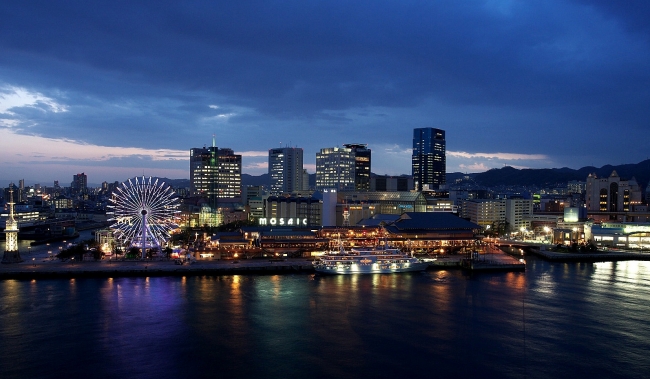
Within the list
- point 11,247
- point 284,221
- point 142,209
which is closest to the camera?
point 11,247

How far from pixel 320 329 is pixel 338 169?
5766 cm

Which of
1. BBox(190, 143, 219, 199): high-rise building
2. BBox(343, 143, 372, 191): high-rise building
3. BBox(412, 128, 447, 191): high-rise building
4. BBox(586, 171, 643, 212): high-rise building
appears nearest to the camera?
BBox(586, 171, 643, 212): high-rise building

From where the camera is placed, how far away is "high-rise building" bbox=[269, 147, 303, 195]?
82119mm

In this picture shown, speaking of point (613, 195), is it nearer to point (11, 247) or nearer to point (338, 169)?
point (338, 169)

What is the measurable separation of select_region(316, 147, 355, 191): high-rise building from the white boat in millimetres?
45541

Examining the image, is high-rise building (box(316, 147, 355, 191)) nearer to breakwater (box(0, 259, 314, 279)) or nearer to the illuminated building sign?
the illuminated building sign

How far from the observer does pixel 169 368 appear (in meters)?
12.7

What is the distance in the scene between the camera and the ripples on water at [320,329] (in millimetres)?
12875

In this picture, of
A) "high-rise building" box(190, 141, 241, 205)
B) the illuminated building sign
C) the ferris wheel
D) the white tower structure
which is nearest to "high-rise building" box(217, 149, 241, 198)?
"high-rise building" box(190, 141, 241, 205)

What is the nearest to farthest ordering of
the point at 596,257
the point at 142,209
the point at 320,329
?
the point at 320,329, the point at 142,209, the point at 596,257

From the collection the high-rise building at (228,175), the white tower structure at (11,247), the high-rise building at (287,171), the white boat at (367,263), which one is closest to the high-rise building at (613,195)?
the white boat at (367,263)

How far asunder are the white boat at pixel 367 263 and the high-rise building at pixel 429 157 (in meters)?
82.4

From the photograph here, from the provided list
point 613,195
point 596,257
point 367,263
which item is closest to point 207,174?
point 613,195

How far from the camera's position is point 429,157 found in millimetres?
108500
